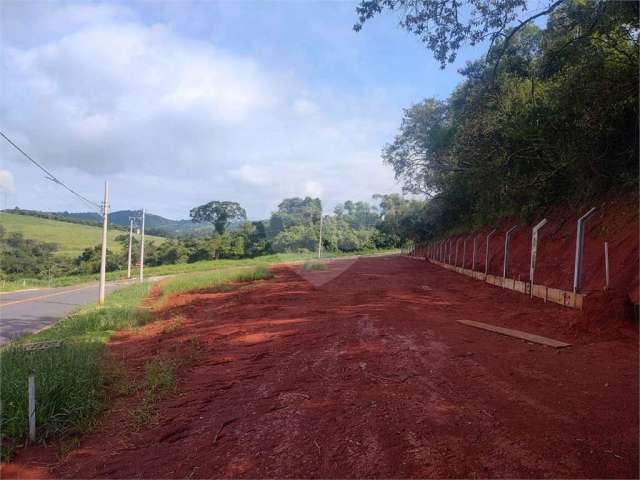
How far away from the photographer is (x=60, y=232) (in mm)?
77750

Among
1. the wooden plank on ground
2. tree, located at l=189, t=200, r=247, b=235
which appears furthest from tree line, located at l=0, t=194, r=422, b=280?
the wooden plank on ground

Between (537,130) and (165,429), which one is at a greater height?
(537,130)

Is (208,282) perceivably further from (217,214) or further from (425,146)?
(217,214)

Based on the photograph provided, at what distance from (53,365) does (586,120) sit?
11.4 metres

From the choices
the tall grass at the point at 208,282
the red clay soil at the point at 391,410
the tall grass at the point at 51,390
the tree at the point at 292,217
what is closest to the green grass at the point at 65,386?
the tall grass at the point at 51,390

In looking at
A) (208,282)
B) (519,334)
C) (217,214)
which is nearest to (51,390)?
(519,334)

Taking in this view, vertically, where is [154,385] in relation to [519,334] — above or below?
below

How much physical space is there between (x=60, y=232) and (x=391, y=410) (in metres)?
89.8

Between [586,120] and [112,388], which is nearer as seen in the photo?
[112,388]

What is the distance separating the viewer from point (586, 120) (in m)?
9.11

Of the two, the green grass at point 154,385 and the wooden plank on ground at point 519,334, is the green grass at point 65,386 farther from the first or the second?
the wooden plank on ground at point 519,334

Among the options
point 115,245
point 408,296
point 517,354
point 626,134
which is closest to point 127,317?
point 408,296

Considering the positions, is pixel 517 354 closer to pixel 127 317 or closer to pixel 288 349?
A: pixel 288 349

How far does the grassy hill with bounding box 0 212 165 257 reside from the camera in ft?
225
